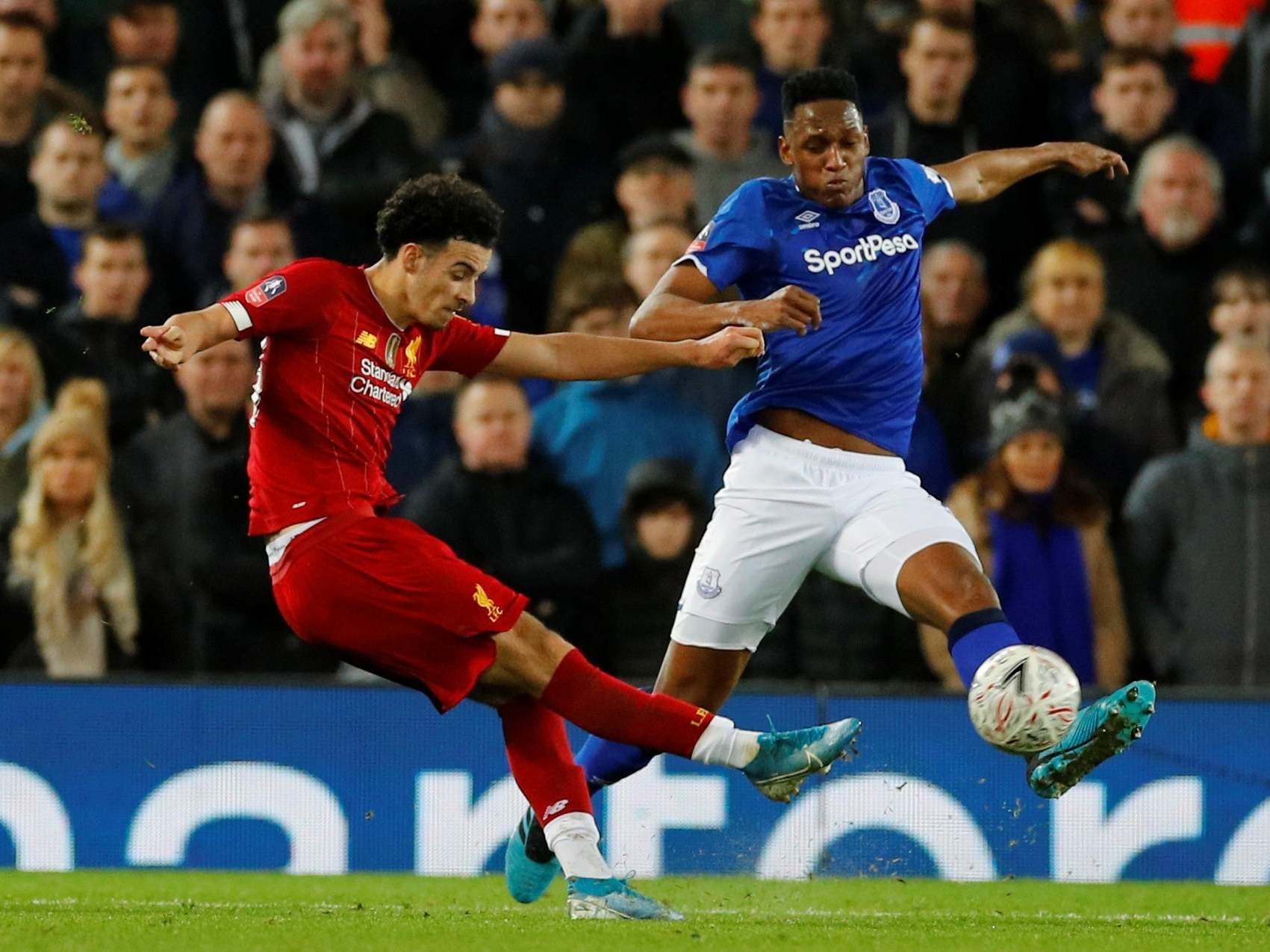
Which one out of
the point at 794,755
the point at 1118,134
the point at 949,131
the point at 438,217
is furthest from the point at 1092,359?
the point at 438,217

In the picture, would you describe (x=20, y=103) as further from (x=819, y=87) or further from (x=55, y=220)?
(x=819, y=87)

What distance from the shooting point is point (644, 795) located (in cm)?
877

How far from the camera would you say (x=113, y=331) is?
9766mm

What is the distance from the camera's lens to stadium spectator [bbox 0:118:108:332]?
10.0 meters

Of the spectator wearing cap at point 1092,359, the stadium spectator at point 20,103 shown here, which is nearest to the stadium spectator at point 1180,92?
the spectator wearing cap at point 1092,359

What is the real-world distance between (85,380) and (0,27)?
2073mm

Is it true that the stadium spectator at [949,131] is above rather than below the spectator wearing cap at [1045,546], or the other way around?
above

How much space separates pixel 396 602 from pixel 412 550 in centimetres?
16

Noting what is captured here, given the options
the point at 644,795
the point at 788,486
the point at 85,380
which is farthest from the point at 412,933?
the point at 85,380

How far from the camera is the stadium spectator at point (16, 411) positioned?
932cm

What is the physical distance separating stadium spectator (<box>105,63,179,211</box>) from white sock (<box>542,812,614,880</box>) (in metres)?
5.30

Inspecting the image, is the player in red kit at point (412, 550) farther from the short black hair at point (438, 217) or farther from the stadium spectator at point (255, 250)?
the stadium spectator at point (255, 250)

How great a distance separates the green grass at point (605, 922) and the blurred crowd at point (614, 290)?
4.26 feet

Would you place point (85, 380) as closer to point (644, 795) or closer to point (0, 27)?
point (0, 27)
